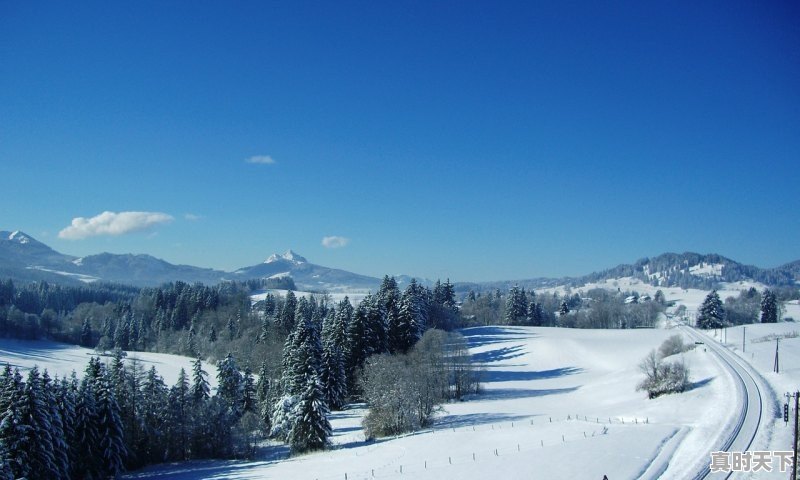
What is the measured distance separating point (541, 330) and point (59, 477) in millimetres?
101876

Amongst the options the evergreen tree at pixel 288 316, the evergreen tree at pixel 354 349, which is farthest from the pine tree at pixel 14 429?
the evergreen tree at pixel 288 316

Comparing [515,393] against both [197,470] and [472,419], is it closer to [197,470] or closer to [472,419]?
[472,419]

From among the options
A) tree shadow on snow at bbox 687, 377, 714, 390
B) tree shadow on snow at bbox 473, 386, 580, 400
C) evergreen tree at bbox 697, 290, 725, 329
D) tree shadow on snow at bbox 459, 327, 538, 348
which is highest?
evergreen tree at bbox 697, 290, 725, 329

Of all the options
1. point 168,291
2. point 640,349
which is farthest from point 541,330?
point 168,291

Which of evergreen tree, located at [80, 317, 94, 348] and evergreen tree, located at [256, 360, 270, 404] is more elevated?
evergreen tree, located at [256, 360, 270, 404]

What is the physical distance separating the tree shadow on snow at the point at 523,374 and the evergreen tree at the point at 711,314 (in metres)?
54.8

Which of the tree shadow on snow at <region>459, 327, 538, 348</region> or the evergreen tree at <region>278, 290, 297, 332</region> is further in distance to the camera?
the tree shadow on snow at <region>459, 327, 538, 348</region>

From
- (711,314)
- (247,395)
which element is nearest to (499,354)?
(247,395)

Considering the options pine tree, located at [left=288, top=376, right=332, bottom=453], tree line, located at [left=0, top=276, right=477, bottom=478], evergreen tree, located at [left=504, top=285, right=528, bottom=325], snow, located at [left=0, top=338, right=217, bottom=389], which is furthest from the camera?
evergreen tree, located at [left=504, top=285, right=528, bottom=325]

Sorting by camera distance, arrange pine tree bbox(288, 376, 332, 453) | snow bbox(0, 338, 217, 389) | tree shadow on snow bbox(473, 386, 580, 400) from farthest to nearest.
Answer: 1. snow bbox(0, 338, 217, 389)
2. tree shadow on snow bbox(473, 386, 580, 400)
3. pine tree bbox(288, 376, 332, 453)

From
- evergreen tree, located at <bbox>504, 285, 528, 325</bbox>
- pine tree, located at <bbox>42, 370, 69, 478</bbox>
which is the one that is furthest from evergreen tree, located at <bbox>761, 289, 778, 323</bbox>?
pine tree, located at <bbox>42, 370, 69, 478</bbox>

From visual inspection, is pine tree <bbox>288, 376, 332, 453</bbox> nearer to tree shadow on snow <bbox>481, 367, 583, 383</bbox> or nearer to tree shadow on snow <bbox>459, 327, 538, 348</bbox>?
tree shadow on snow <bbox>481, 367, 583, 383</bbox>

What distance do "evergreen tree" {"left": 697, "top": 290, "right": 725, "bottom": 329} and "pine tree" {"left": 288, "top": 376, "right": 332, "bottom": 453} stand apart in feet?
357

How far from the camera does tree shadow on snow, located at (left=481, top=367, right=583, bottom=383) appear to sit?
8394 cm
